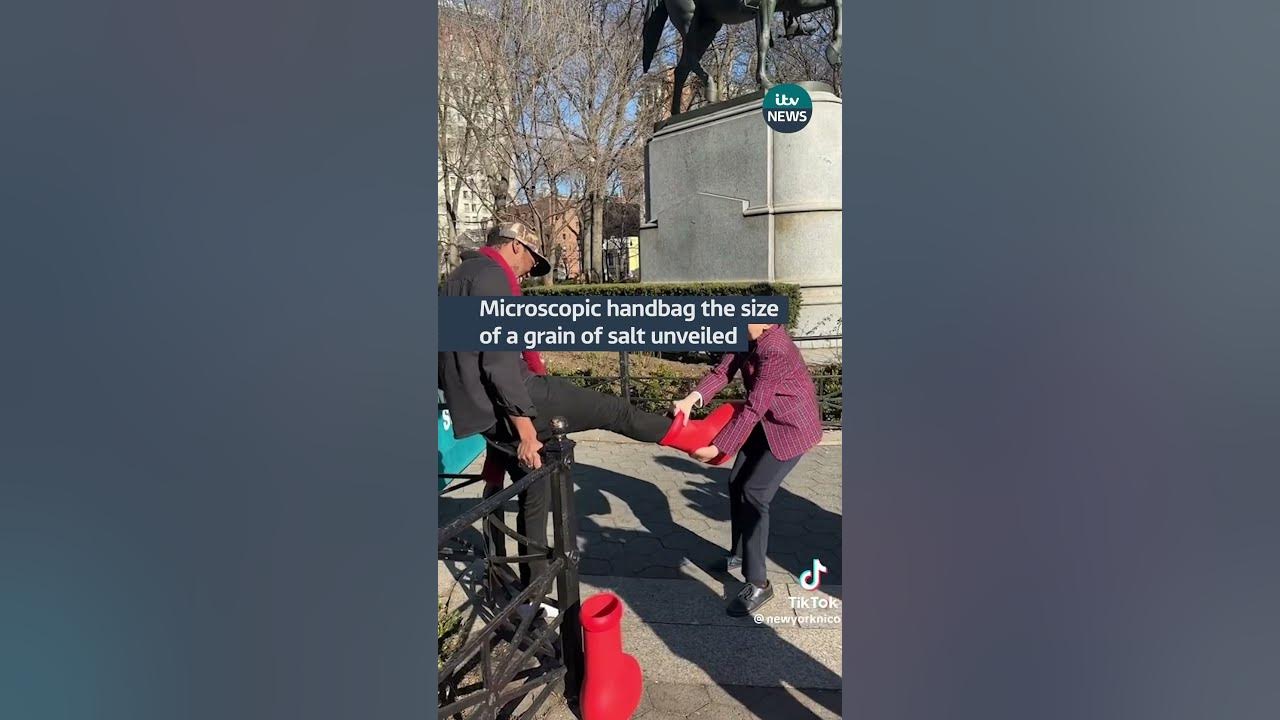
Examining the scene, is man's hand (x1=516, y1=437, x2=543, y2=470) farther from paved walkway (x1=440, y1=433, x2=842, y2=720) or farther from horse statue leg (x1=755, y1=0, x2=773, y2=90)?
horse statue leg (x1=755, y1=0, x2=773, y2=90)

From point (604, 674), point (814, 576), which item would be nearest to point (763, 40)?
point (814, 576)

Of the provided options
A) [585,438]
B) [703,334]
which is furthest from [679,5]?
[585,438]

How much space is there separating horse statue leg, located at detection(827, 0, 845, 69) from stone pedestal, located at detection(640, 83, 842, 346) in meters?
0.09

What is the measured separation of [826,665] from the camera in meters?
2.42

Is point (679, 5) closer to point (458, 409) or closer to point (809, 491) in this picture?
point (458, 409)

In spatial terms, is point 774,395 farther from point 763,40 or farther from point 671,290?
point 763,40

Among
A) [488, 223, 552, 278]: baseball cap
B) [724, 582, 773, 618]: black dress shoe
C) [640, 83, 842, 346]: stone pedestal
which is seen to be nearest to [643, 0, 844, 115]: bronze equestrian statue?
[640, 83, 842, 346]: stone pedestal

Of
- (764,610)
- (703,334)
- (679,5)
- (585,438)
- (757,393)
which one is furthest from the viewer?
(585,438)

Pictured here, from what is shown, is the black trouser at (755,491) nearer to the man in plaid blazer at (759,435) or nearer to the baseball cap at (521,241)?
the man in plaid blazer at (759,435)

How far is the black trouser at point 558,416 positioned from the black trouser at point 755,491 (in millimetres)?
330

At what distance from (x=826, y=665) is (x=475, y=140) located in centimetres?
215

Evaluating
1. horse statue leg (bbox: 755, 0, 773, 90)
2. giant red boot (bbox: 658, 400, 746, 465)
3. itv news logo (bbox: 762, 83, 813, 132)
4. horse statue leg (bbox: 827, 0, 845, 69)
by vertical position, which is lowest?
giant red boot (bbox: 658, 400, 746, 465)

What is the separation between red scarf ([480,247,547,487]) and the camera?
2.06 m

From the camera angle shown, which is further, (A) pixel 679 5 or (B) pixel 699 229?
(B) pixel 699 229
